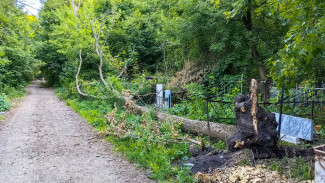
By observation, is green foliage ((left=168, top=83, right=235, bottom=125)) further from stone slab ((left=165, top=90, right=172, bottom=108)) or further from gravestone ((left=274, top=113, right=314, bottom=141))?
gravestone ((left=274, top=113, right=314, bottom=141))

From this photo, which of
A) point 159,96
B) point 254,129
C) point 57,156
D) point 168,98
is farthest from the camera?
point 159,96

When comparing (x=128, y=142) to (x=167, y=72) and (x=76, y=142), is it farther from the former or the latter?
(x=167, y=72)

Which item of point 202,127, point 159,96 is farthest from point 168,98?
point 202,127

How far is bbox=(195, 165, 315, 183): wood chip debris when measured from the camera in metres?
3.52

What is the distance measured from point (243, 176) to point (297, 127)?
10.4ft

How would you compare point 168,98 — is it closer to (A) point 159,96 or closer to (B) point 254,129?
(A) point 159,96

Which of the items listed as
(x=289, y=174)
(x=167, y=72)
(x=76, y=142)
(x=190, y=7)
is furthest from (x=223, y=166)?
(x=167, y=72)

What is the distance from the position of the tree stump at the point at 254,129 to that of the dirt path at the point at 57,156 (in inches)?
77.8

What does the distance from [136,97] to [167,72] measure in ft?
13.2

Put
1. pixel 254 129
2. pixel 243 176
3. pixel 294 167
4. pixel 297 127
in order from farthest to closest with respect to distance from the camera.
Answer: pixel 297 127 → pixel 254 129 → pixel 294 167 → pixel 243 176

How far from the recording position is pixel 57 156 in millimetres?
5461

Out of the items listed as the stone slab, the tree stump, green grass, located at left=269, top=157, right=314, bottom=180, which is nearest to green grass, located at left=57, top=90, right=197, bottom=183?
the tree stump

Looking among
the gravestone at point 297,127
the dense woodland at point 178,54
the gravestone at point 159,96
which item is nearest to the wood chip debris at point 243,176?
the dense woodland at point 178,54

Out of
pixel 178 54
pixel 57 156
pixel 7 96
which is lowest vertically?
pixel 57 156
